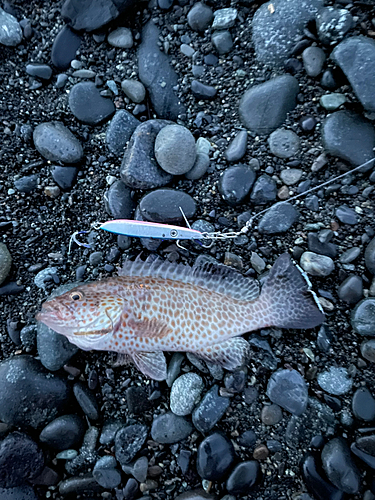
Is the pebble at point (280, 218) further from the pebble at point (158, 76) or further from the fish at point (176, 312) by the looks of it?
the pebble at point (158, 76)

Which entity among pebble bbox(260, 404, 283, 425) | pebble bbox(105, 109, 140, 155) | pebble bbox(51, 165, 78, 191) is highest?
pebble bbox(105, 109, 140, 155)

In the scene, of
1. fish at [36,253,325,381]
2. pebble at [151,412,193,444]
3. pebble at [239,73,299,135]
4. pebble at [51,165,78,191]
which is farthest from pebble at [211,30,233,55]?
pebble at [151,412,193,444]

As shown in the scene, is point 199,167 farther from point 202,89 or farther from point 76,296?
point 76,296

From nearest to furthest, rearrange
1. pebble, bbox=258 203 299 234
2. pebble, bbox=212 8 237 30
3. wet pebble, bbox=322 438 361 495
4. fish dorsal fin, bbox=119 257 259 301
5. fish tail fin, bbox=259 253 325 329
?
wet pebble, bbox=322 438 361 495 → fish tail fin, bbox=259 253 325 329 → fish dorsal fin, bbox=119 257 259 301 → pebble, bbox=258 203 299 234 → pebble, bbox=212 8 237 30

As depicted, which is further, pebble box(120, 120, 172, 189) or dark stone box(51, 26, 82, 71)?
dark stone box(51, 26, 82, 71)

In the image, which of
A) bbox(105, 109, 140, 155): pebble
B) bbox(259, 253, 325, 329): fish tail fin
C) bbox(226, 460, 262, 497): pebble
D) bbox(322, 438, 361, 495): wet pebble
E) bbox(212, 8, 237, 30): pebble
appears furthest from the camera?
bbox(105, 109, 140, 155): pebble

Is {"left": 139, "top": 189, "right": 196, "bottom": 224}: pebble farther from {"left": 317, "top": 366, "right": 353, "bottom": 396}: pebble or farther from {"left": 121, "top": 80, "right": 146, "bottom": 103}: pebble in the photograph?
{"left": 317, "top": 366, "right": 353, "bottom": 396}: pebble

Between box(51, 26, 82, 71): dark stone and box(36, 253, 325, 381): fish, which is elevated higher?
box(51, 26, 82, 71): dark stone

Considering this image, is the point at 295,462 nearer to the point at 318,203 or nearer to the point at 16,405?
the point at 318,203
